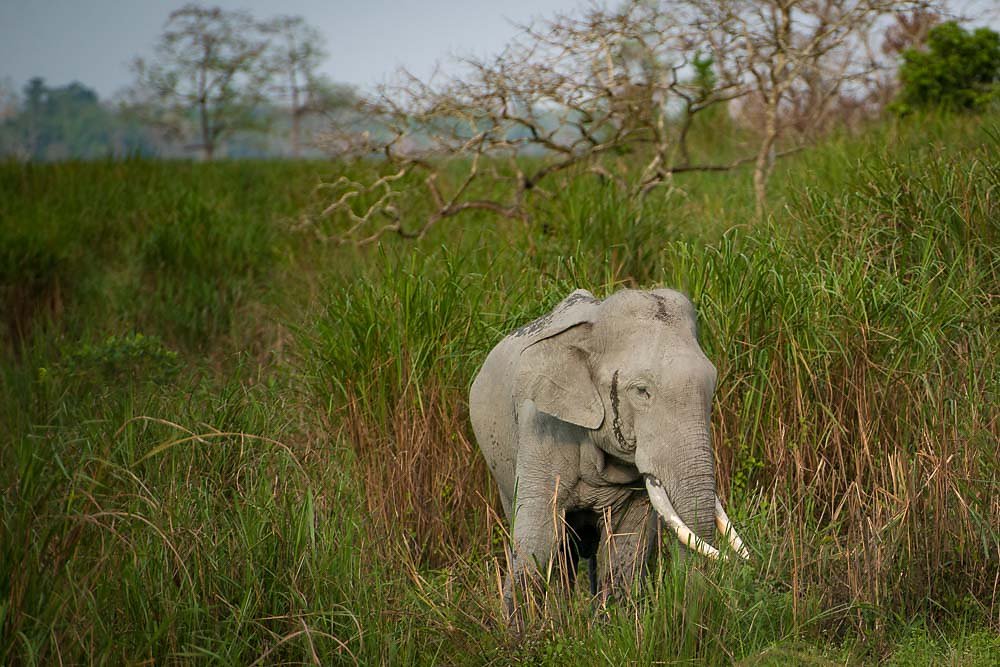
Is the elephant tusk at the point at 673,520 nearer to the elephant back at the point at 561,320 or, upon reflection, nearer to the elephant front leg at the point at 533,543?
the elephant front leg at the point at 533,543

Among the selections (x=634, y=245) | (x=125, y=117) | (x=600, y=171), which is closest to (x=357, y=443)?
(x=634, y=245)

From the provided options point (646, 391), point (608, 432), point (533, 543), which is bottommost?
point (533, 543)

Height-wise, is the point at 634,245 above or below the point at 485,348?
above

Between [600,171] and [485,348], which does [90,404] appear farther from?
[600,171]

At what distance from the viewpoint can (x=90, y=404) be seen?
227 inches

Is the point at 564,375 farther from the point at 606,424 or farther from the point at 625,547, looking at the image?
the point at 625,547

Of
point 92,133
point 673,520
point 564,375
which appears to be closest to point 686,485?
point 673,520

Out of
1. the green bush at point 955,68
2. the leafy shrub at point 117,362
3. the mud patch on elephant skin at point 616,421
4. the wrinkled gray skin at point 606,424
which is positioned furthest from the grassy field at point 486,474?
the green bush at point 955,68

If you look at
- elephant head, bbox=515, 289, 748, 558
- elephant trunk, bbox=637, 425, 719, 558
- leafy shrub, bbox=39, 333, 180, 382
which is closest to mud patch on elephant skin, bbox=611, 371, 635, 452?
elephant head, bbox=515, 289, 748, 558

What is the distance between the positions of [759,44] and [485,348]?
4881 mm

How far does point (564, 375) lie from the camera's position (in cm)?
350

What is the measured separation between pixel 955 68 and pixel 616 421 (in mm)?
9602

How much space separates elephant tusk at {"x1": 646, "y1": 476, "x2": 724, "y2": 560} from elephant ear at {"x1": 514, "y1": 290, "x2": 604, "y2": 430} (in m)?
0.28

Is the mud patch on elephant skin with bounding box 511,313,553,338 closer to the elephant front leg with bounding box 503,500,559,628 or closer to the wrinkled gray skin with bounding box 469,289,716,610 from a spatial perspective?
the wrinkled gray skin with bounding box 469,289,716,610
